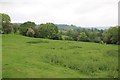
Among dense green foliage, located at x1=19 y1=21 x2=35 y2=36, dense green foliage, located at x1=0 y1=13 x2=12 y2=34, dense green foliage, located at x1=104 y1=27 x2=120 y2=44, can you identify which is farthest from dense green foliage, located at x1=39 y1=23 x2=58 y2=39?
dense green foliage, located at x1=104 y1=27 x2=120 y2=44

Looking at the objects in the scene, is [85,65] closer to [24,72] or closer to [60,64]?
[60,64]

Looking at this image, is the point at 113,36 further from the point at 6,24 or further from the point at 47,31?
the point at 6,24

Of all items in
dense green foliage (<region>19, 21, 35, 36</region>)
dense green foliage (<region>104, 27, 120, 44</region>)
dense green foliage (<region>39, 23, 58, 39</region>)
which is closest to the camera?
dense green foliage (<region>104, 27, 120, 44</region>)

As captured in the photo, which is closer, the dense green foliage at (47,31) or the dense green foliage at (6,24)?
the dense green foliage at (6,24)

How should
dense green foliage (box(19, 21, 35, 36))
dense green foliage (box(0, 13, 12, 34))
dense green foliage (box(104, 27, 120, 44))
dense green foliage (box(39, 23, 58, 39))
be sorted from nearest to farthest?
dense green foliage (box(0, 13, 12, 34)), dense green foliage (box(104, 27, 120, 44)), dense green foliage (box(19, 21, 35, 36)), dense green foliage (box(39, 23, 58, 39))

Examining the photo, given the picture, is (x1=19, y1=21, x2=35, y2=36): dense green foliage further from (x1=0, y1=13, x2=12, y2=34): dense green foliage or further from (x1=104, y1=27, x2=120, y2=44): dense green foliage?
(x1=104, y1=27, x2=120, y2=44): dense green foliage

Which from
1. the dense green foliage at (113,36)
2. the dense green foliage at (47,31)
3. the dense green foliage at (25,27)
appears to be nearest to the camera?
the dense green foliage at (113,36)

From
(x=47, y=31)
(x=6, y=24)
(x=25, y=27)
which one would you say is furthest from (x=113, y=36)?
(x=6, y=24)

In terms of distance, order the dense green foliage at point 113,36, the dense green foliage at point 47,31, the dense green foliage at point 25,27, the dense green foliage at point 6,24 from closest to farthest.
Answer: the dense green foliage at point 6,24
the dense green foliage at point 113,36
the dense green foliage at point 25,27
the dense green foliage at point 47,31

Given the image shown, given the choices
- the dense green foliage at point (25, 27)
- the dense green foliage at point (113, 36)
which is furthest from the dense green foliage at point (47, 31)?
the dense green foliage at point (113, 36)

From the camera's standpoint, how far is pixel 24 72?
1656 cm

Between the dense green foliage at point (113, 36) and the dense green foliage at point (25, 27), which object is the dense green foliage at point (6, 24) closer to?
the dense green foliage at point (25, 27)

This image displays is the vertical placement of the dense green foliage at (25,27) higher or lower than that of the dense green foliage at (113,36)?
higher

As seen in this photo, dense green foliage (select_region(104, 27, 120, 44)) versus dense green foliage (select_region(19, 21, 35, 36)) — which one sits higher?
dense green foliage (select_region(19, 21, 35, 36))
